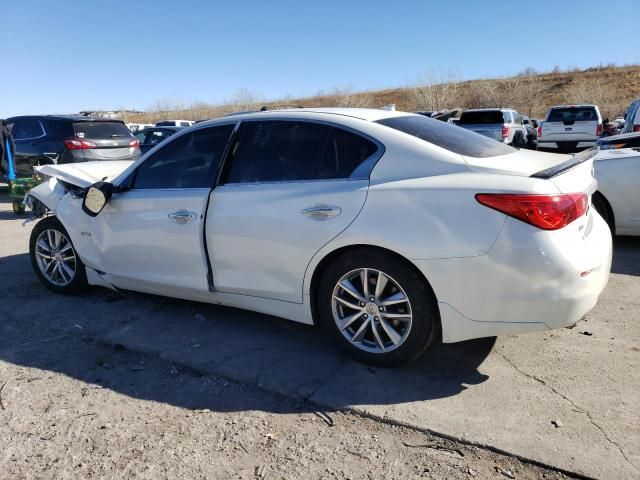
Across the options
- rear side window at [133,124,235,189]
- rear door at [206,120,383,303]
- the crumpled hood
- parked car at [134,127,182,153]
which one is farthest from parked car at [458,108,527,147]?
rear door at [206,120,383,303]

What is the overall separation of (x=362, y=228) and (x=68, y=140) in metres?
9.53

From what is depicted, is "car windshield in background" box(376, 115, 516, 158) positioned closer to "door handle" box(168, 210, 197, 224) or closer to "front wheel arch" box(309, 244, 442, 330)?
"front wheel arch" box(309, 244, 442, 330)

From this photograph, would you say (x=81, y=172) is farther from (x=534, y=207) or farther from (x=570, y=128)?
(x=570, y=128)

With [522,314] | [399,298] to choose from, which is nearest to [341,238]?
[399,298]

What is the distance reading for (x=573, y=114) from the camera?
1816 cm

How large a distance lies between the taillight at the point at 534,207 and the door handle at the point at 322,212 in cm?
85

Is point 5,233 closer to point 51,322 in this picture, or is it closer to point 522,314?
point 51,322

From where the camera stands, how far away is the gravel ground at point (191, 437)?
252cm

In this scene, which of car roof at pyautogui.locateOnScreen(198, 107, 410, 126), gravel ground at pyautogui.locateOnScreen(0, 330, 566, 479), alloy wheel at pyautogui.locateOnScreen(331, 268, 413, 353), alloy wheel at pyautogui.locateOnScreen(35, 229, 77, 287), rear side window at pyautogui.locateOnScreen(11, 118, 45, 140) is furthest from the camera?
rear side window at pyautogui.locateOnScreen(11, 118, 45, 140)

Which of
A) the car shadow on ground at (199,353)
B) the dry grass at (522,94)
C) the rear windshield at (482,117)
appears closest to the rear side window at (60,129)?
the car shadow on ground at (199,353)

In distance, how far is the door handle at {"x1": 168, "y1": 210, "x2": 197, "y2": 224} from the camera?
3867mm

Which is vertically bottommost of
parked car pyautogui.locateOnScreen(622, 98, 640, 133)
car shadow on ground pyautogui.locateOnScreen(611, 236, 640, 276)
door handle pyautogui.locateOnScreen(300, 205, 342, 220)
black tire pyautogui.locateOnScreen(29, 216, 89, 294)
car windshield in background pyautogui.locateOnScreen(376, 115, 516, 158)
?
car shadow on ground pyautogui.locateOnScreen(611, 236, 640, 276)

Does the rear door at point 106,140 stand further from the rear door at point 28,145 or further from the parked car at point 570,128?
the parked car at point 570,128

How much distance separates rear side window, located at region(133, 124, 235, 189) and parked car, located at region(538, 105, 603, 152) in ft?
54.3
